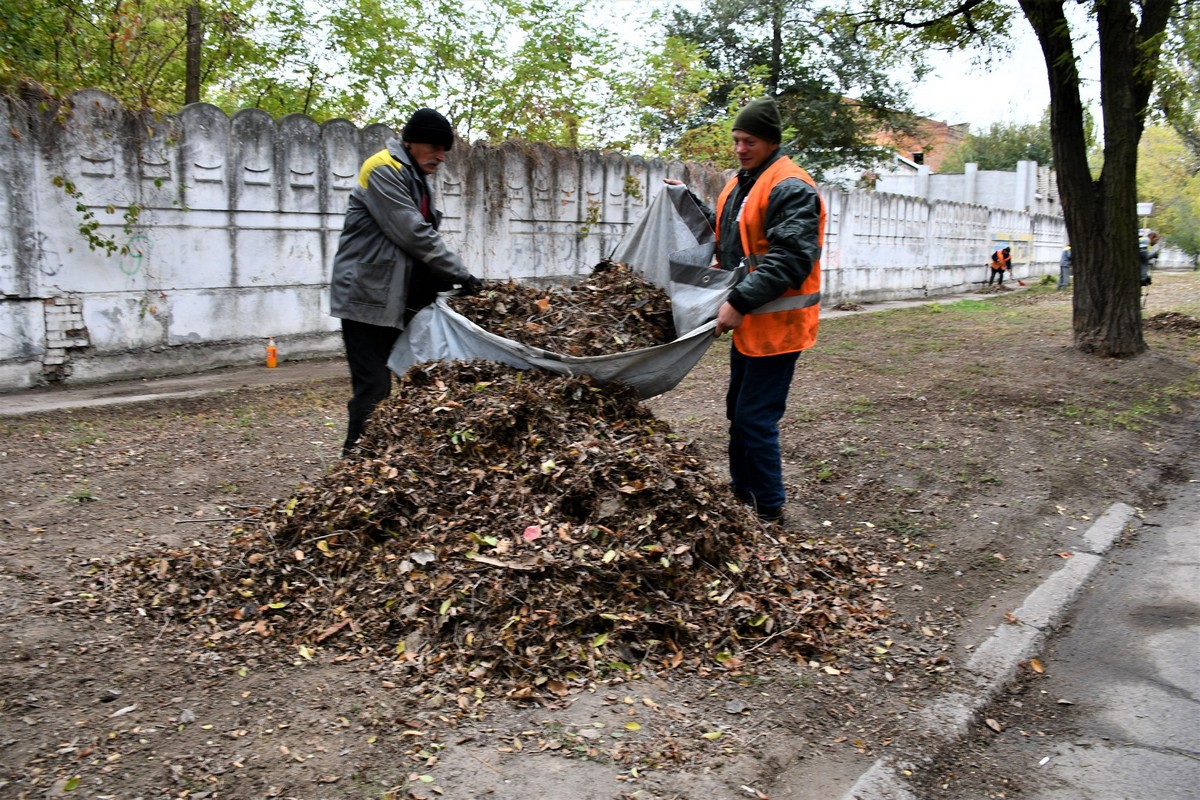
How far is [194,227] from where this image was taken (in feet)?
29.3

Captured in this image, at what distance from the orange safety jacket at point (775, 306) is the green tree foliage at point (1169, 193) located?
56.0 metres

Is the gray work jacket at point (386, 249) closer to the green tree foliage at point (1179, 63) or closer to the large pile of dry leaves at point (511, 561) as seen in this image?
the large pile of dry leaves at point (511, 561)

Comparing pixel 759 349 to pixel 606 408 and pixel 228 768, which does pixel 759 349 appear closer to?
pixel 606 408

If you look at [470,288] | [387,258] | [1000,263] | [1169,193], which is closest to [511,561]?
[470,288]

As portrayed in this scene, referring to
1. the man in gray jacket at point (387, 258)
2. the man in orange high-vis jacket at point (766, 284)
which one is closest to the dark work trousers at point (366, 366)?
the man in gray jacket at point (387, 258)

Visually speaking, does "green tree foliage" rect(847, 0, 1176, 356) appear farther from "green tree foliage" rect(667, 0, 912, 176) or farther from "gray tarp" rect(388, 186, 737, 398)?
"green tree foliage" rect(667, 0, 912, 176)

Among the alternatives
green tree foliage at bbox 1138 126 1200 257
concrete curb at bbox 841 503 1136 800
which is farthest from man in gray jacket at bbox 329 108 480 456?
green tree foliage at bbox 1138 126 1200 257

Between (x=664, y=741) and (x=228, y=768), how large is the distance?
1332 mm

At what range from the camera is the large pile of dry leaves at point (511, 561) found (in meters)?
3.51

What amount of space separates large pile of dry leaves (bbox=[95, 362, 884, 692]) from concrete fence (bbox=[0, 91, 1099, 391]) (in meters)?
4.89

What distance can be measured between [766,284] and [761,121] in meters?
0.82

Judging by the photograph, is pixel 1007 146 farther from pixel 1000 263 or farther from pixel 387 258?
pixel 387 258

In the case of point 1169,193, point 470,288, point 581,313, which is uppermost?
point 1169,193

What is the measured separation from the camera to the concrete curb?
3.03m
